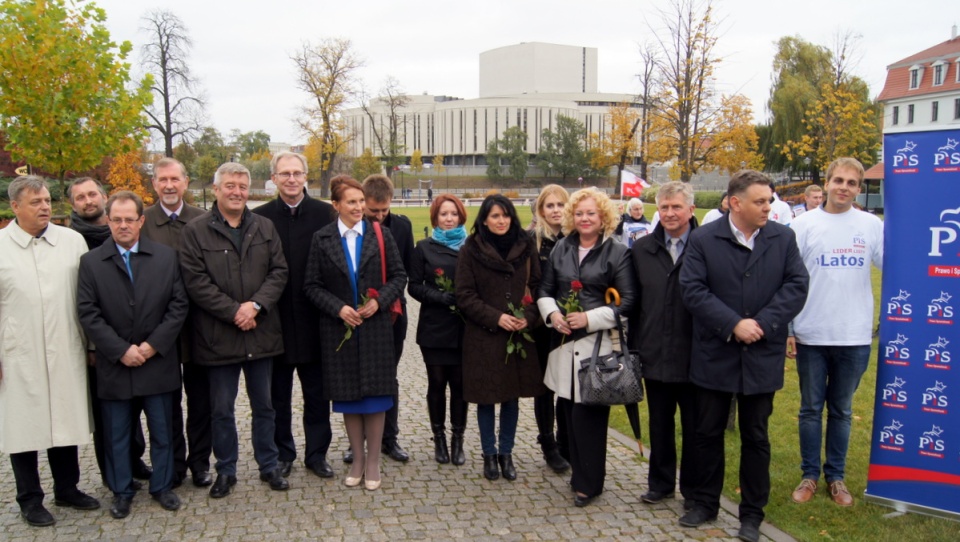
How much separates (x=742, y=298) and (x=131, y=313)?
3.93 m

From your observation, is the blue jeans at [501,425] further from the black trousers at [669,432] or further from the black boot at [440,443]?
the black trousers at [669,432]

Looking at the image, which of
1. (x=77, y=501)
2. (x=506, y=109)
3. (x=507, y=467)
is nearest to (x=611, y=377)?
(x=507, y=467)

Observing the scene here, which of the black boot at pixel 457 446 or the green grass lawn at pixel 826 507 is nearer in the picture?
the green grass lawn at pixel 826 507

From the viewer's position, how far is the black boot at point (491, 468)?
5.56 metres

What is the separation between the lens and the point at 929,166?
4.64 meters

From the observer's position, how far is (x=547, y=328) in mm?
5641

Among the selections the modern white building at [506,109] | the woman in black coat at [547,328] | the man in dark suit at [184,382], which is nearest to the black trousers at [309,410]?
the man in dark suit at [184,382]

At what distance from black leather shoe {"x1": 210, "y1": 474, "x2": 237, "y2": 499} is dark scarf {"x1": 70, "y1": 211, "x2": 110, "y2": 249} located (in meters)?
2.00

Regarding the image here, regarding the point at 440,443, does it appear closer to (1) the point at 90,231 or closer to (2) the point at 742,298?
(2) the point at 742,298

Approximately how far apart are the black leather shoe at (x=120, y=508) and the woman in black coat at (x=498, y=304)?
2431mm

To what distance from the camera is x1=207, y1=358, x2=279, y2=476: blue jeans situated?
5.19 meters

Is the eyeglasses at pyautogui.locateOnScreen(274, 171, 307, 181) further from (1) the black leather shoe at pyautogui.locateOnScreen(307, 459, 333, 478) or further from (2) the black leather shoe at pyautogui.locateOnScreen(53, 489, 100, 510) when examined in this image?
(2) the black leather shoe at pyautogui.locateOnScreen(53, 489, 100, 510)

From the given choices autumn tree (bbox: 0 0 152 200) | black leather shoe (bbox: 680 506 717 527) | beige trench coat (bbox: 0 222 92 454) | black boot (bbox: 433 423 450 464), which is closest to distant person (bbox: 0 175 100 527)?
beige trench coat (bbox: 0 222 92 454)

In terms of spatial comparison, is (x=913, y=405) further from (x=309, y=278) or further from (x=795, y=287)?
(x=309, y=278)
